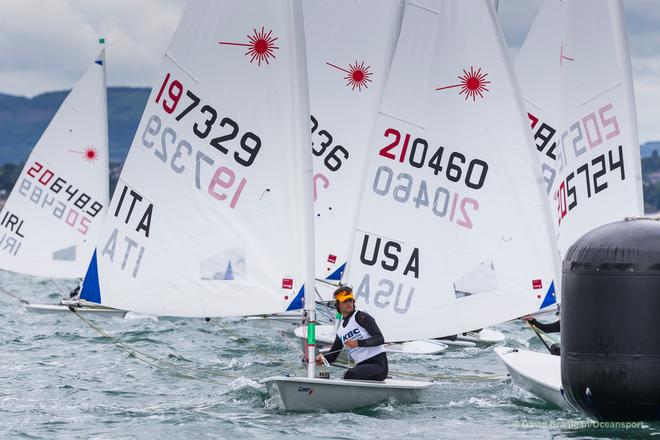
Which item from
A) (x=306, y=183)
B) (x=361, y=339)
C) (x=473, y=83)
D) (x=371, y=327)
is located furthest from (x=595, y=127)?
(x=306, y=183)

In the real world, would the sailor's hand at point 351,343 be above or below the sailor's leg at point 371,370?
above

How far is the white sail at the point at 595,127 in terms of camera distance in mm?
13852

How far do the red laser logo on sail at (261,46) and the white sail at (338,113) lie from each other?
7176mm

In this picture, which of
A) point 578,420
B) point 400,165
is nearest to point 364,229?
point 400,165

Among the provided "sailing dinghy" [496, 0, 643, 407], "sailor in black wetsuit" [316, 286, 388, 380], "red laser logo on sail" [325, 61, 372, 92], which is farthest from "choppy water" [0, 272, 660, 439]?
"red laser logo on sail" [325, 61, 372, 92]

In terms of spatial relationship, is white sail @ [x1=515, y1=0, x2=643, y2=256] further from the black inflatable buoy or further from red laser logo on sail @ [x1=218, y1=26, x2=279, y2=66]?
red laser logo on sail @ [x1=218, y1=26, x2=279, y2=66]

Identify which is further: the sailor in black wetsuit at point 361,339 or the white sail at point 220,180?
the sailor in black wetsuit at point 361,339

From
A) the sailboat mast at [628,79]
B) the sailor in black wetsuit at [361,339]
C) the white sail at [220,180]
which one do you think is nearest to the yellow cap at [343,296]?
the sailor in black wetsuit at [361,339]

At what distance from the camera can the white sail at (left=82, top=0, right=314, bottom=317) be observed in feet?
36.7

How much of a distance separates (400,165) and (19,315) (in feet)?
47.7

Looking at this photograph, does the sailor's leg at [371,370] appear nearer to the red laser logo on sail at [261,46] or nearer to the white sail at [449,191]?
→ the white sail at [449,191]

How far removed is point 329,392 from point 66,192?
1494 centimetres

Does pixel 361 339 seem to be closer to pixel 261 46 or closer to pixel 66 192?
pixel 261 46

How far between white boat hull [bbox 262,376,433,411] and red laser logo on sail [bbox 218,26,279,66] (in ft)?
9.17
